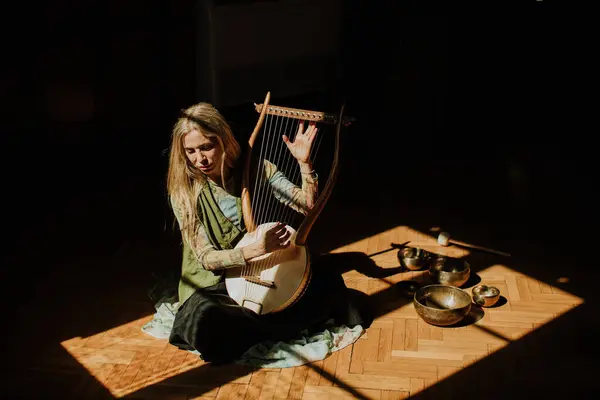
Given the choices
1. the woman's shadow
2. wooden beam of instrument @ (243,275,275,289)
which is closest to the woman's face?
wooden beam of instrument @ (243,275,275,289)

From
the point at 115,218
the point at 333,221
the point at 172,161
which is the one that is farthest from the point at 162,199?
the point at 172,161

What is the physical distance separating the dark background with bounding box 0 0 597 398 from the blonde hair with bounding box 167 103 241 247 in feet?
2.52

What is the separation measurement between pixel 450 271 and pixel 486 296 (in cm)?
32

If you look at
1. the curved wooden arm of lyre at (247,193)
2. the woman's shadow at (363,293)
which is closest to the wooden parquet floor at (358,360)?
the woman's shadow at (363,293)

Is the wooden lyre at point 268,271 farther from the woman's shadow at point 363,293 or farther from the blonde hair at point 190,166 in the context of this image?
the woman's shadow at point 363,293

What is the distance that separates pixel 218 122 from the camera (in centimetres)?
360

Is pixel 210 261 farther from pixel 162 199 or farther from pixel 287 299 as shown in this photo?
pixel 162 199

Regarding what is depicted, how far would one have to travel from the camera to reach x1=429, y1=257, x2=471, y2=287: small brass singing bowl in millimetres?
4273

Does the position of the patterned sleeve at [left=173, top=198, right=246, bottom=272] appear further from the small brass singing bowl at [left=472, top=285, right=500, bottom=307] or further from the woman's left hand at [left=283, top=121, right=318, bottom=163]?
the small brass singing bowl at [left=472, top=285, right=500, bottom=307]

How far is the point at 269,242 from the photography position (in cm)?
344

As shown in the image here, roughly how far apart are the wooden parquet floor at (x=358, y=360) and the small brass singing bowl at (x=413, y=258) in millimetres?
271

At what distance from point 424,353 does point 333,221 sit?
168 centimetres

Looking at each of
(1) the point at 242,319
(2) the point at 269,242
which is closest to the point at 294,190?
(2) the point at 269,242

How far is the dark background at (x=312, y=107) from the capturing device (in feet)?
15.6
